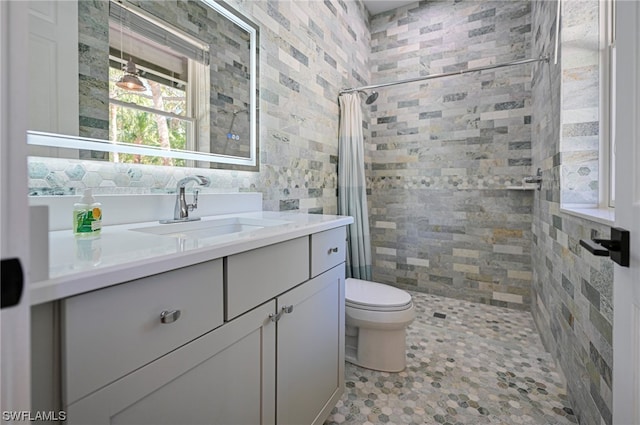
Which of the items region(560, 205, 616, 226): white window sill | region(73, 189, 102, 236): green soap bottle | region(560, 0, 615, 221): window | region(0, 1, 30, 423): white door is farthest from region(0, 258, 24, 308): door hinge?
region(560, 0, 615, 221): window

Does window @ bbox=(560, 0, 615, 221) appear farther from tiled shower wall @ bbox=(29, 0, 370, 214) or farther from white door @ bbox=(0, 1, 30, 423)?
white door @ bbox=(0, 1, 30, 423)

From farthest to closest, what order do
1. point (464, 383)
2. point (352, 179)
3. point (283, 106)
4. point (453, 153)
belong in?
1. point (453, 153)
2. point (352, 179)
3. point (283, 106)
4. point (464, 383)

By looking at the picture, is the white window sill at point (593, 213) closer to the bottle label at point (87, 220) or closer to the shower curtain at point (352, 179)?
the shower curtain at point (352, 179)

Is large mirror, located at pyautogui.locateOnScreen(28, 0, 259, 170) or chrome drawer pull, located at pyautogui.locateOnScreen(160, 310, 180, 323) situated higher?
large mirror, located at pyautogui.locateOnScreen(28, 0, 259, 170)

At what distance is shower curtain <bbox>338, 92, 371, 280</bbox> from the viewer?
2.62 metres

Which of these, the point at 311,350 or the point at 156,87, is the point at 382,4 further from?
the point at 311,350

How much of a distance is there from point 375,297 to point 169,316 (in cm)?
139

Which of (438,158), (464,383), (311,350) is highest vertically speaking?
(438,158)

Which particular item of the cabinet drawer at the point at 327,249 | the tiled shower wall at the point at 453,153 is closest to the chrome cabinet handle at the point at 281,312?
the cabinet drawer at the point at 327,249

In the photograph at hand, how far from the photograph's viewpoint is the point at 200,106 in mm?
1443

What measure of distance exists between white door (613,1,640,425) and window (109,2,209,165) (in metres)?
1.46

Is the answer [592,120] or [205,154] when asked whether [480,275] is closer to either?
[592,120]

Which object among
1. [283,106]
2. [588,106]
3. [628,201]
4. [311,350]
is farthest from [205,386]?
[588,106]

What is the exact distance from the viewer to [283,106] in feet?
6.45
